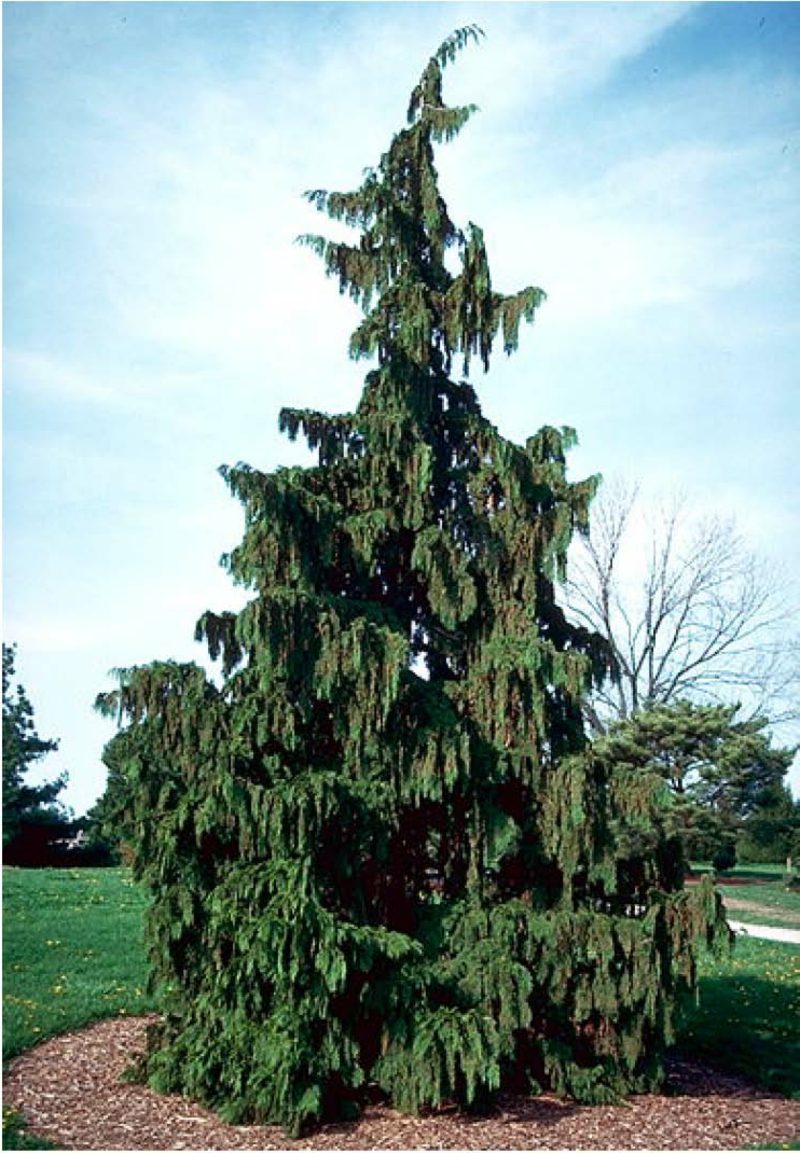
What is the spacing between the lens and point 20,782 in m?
23.1

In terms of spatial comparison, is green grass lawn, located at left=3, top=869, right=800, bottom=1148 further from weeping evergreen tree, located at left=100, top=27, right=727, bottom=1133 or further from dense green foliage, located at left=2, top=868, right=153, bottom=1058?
weeping evergreen tree, located at left=100, top=27, right=727, bottom=1133

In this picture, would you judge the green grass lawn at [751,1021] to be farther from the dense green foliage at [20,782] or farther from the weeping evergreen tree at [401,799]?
the dense green foliage at [20,782]

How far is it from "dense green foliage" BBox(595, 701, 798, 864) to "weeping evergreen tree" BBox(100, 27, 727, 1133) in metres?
16.0

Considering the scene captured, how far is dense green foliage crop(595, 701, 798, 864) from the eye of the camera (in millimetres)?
24438

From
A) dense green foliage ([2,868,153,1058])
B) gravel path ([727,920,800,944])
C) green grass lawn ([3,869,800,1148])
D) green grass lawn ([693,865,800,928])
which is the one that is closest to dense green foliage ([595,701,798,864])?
green grass lawn ([693,865,800,928])

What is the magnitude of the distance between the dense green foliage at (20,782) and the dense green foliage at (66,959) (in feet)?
20.3

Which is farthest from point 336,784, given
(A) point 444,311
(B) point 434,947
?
(A) point 444,311

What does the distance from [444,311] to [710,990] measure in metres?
8.55

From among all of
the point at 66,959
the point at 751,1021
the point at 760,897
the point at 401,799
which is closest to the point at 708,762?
the point at 760,897

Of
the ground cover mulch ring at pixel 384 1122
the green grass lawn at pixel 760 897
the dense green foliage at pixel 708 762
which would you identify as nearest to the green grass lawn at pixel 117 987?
the ground cover mulch ring at pixel 384 1122

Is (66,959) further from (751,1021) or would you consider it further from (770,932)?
(770,932)

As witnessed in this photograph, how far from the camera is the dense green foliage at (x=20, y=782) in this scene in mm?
22031

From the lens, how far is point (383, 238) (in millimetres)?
8625

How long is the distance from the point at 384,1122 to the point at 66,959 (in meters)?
5.47
